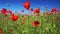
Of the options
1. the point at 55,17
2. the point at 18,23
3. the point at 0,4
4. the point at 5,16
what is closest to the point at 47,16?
the point at 55,17

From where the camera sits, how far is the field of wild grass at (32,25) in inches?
35.2

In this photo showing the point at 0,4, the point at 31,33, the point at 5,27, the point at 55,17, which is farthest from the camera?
the point at 0,4

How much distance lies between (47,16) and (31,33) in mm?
252

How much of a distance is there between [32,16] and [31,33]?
0.68 ft

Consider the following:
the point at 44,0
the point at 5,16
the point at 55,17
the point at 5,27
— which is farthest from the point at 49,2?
the point at 5,27

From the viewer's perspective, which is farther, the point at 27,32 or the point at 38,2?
the point at 38,2

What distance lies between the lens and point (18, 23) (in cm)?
103

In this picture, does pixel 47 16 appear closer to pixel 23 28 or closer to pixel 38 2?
pixel 23 28

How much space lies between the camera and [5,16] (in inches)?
45.6

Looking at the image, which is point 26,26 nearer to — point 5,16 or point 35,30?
point 35,30

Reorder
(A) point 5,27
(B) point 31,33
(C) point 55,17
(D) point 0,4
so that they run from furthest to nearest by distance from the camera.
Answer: (D) point 0,4
(C) point 55,17
(A) point 5,27
(B) point 31,33

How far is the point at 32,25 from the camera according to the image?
892 mm

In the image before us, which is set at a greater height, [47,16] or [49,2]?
[49,2]

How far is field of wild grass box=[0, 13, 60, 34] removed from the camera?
893 mm
